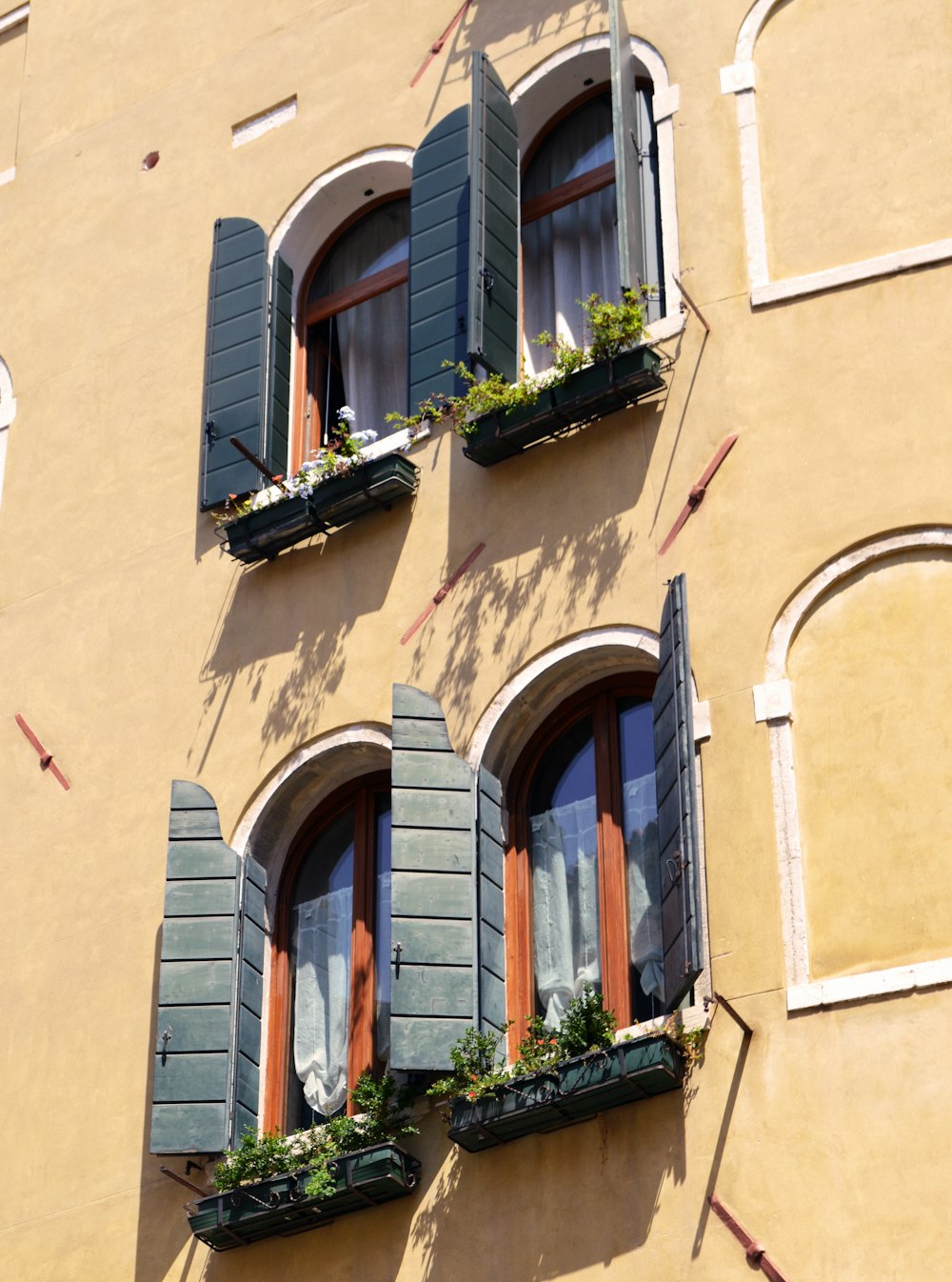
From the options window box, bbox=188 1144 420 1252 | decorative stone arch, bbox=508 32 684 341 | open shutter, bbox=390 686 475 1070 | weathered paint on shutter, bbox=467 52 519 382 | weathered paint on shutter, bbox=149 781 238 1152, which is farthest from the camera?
weathered paint on shutter, bbox=467 52 519 382

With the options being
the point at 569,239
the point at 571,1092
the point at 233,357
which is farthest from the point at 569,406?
the point at 571,1092

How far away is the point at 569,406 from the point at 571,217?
1744mm

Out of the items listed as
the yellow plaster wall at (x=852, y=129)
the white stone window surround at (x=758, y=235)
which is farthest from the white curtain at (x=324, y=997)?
the yellow plaster wall at (x=852, y=129)

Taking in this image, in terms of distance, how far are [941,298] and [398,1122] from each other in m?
4.36

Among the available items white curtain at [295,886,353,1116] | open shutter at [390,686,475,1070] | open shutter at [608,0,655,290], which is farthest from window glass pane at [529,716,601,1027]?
open shutter at [608,0,655,290]

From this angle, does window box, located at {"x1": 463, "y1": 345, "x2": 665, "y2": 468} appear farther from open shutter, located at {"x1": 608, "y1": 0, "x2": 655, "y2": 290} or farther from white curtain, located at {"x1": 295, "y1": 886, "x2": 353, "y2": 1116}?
white curtain, located at {"x1": 295, "y1": 886, "x2": 353, "y2": 1116}

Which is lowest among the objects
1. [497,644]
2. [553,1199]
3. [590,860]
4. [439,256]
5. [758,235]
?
[553,1199]

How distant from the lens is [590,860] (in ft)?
39.0

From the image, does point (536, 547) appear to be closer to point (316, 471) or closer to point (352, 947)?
point (316, 471)

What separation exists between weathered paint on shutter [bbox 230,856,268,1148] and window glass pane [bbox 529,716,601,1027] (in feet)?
4.57

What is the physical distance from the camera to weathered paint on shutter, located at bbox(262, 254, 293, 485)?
1377 cm

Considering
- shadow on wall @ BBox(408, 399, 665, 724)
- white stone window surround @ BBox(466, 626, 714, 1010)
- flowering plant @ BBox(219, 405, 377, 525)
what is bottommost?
white stone window surround @ BBox(466, 626, 714, 1010)

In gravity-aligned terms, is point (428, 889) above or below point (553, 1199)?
above

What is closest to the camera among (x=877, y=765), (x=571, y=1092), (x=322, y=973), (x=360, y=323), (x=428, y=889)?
(x=571, y=1092)
